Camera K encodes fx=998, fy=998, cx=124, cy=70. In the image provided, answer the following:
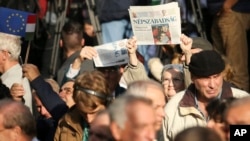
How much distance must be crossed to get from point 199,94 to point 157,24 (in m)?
1.15

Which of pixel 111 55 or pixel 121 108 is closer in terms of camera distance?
pixel 121 108

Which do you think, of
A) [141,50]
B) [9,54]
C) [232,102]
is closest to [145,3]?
[141,50]

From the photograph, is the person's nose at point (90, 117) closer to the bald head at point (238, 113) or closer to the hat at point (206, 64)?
the hat at point (206, 64)

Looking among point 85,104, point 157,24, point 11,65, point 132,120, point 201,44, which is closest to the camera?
point 132,120

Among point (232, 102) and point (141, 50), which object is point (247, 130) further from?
point (141, 50)

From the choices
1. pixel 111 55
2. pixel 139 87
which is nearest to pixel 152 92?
pixel 139 87

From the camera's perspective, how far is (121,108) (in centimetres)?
593

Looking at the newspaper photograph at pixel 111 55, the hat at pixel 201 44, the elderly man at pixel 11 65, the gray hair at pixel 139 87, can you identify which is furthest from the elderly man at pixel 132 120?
the elderly man at pixel 11 65

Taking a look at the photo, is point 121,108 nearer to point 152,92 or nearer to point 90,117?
point 152,92

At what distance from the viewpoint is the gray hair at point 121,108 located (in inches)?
231

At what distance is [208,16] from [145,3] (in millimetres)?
795

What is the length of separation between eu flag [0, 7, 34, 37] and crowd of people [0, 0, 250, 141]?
137mm

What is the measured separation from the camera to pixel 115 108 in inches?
234

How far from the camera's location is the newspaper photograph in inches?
355
